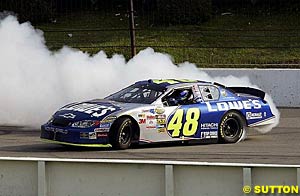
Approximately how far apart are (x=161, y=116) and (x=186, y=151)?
0.79 metres

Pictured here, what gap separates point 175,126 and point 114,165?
5914mm

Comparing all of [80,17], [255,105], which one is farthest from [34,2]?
[255,105]

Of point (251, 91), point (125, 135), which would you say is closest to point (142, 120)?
point (125, 135)

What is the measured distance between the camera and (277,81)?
70.3ft

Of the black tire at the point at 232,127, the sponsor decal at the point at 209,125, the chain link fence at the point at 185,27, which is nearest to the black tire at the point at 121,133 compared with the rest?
the sponsor decal at the point at 209,125

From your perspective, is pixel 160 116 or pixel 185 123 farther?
pixel 185 123

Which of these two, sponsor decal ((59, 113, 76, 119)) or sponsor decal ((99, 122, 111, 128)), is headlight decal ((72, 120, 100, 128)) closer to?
sponsor decal ((99, 122, 111, 128))

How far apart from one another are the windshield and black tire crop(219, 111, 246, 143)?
1.24m

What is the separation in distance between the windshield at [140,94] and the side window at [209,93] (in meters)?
0.75

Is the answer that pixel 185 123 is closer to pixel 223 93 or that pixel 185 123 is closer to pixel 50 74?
pixel 223 93

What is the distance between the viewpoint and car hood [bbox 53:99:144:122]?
13727 mm

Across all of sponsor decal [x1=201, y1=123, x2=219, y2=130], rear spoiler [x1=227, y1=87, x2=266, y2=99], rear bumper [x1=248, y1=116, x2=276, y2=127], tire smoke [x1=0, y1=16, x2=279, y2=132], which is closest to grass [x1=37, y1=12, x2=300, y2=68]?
tire smoke [x1=0, y1=16, x2=279, y2=132]

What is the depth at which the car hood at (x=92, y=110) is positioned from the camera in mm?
13727

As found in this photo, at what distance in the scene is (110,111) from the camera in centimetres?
1382
